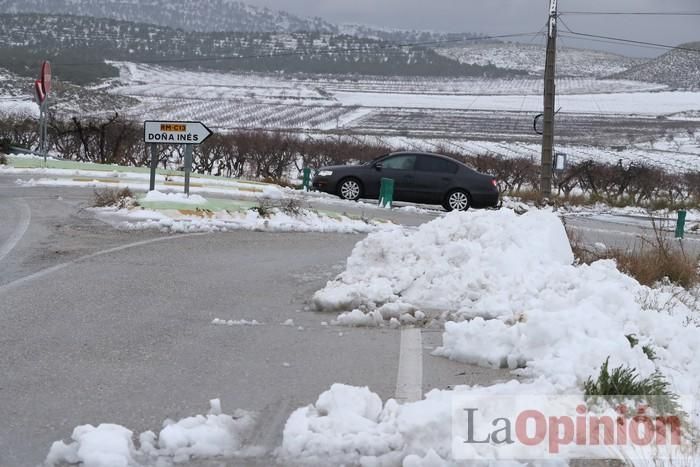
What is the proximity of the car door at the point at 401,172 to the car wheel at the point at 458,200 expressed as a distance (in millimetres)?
901

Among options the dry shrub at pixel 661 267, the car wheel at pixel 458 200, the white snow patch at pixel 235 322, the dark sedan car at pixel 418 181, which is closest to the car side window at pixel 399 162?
the dark sedan car at pixel 418 181

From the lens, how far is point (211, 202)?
1736 centimetres

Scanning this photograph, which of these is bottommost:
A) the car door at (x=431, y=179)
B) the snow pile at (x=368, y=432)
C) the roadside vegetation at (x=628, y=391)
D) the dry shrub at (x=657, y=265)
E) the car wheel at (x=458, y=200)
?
the car wheel at (x=458, y=200)

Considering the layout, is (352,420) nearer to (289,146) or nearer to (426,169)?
(426,169)

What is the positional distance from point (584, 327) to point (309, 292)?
3.79 metres

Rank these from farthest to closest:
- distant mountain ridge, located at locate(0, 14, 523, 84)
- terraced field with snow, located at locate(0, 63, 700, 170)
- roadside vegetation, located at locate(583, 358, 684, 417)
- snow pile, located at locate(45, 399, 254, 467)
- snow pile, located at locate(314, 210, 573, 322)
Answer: distant mountain ridge, located at locate(0, 14, 523, 84), terraced field with snow, located at locate(0, 63, 700, 170), snow pile, located at locate(314, 210, 573, 322), roadside vegetation, located at locate(583, 358, 684, 417), snow pile, located at locate(45, 399, 254, 467)

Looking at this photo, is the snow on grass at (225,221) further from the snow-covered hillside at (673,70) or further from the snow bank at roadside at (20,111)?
the snow-covered hillside at (673,70)

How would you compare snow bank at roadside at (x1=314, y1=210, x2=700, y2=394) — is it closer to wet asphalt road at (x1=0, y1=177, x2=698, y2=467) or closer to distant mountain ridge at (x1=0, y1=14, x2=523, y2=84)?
wet asphalt road at (x1=0, y1=177, x2=698, y2=467)

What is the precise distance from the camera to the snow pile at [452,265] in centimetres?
852

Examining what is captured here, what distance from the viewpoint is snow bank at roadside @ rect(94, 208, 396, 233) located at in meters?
14.7

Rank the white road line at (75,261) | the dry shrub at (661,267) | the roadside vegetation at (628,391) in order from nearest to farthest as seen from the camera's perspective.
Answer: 1. the roadside vegetation at (628,391)
2. the white road line at (75,261)
3. the dry shrub at (661,267)

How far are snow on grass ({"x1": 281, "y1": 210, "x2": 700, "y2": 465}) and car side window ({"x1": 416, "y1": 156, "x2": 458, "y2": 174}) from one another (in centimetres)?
1346

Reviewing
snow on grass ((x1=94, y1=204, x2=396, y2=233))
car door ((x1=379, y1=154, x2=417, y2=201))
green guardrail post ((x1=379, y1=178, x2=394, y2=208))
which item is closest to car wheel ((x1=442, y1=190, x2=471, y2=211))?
car door ((x1=379, y1=154, x2=417, y2=201))

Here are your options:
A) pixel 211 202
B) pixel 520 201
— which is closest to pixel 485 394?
pixel 211 202
